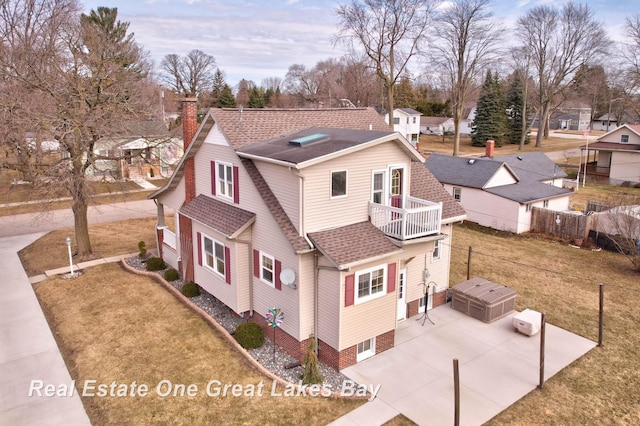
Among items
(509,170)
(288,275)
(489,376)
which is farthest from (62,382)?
(509,170)

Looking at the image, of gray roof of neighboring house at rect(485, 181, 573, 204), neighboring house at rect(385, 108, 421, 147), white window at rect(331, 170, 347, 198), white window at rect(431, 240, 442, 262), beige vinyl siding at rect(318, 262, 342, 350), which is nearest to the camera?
beige vinyl siding at rect(318, 262, 342, 350)

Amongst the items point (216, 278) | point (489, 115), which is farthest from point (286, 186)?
point (489, 115)

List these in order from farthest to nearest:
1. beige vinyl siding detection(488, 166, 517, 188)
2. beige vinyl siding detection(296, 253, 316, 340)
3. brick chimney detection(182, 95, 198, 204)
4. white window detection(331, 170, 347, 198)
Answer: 1. beige vinyl siding detection(488, 166, 517, 188)
2. brick chimney detection(182, 95, 198, 204)
3. white window detection(331, 170, 347, 198)
4. beige vinyl siding detection(296, 253, 316, 340)

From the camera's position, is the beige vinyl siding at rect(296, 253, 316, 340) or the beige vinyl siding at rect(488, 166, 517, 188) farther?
the beige vinyl siding at rect(488, 166, 517, 188)

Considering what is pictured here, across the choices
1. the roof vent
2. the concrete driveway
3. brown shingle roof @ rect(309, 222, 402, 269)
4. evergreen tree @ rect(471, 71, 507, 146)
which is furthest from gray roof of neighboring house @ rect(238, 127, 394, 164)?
evergreen tree @ rect(471, 71, 507, 146)

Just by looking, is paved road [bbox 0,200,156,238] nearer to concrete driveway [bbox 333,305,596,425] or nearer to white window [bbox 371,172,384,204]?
white window [bbox 371,172,384,204]

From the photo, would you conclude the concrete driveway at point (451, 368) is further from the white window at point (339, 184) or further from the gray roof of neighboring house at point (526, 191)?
the gray roof of neighboring house at point (526, 191)

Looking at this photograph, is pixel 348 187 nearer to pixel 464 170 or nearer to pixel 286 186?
pixel 286 186
